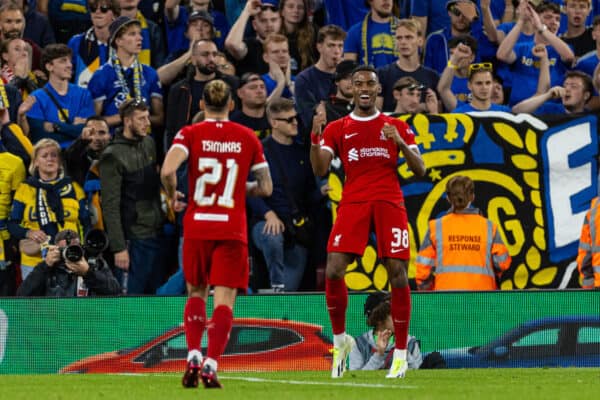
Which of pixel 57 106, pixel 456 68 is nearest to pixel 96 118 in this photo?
pixel 57 106

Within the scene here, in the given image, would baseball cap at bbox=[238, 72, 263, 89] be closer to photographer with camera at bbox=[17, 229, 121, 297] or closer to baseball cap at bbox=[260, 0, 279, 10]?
baseball cap at bbox=[260, 0, 279, 10]

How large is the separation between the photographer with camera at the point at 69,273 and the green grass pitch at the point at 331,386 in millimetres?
1976

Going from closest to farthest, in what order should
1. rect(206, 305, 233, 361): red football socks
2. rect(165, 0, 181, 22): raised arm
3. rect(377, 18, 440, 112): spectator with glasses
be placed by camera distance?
rect(206, 305, 233, 361): red football socks, rect(377, 18, 440, 112): spectator with glasses, rect(165, 0, 181, 22): raised arm

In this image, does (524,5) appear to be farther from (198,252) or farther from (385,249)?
(198,252)

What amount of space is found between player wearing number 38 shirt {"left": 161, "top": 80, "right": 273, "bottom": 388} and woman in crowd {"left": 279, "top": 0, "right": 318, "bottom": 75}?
285 inches

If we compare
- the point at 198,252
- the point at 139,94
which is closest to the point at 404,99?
the point at 139,94

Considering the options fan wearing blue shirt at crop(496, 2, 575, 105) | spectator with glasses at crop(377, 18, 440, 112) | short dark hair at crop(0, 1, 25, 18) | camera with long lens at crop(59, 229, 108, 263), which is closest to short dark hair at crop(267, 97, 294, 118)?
spectator with glasses at crop(377, 18, 440, 112)

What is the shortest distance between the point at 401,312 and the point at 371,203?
0.89m

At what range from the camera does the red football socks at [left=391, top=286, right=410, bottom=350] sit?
1053cm

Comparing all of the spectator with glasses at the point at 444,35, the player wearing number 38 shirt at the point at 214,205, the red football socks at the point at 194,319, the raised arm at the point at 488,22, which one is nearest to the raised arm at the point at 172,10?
the spectator with glasses at the point at 444,35

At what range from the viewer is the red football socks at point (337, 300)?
1059cm

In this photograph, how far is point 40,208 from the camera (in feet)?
46.1

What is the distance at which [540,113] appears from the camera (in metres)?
15.4

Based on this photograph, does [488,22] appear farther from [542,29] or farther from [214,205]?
[214,205]
